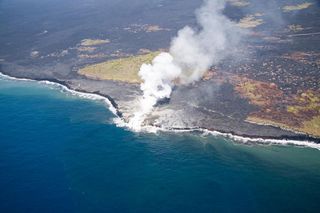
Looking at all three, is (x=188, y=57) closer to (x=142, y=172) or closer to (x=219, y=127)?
(x=219, y=127)

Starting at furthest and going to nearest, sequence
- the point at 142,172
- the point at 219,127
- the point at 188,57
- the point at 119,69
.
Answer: the point at 119,69
the point at 188,57
the point at 219,127
the point at 142,172

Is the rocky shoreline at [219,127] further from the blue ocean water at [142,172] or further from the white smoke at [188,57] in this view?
the white smoke at [188,57]

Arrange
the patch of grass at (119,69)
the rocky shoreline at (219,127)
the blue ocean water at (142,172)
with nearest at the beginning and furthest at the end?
the blue ocean water at (142,172), the rocky shoreline at (219,127), the patch of grass at (119,69)

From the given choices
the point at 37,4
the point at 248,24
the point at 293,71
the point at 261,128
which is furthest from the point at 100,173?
the point at 37,4

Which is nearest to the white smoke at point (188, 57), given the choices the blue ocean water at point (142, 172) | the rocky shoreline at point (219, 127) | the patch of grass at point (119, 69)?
the rocky shoreline at point (219, 127)

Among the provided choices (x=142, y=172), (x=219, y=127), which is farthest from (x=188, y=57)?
(x=142, y=172)

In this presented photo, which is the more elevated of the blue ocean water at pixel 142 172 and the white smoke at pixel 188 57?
the white smoke at pixel 188 57

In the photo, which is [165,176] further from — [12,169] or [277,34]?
[277,34]
